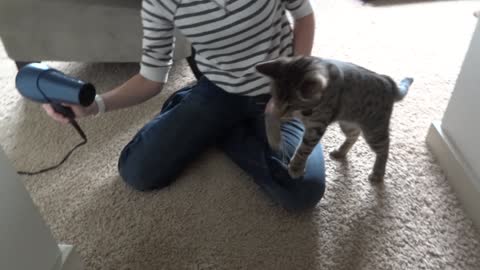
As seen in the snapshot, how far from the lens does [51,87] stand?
93 cm

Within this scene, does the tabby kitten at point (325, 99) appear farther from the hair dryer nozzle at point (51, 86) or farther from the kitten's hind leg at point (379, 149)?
the hair dryer nozzle at point (51, 86)

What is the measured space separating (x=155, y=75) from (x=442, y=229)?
79 cm

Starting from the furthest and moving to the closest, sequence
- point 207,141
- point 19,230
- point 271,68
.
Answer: point 207,141, point 271,68, point 19,230

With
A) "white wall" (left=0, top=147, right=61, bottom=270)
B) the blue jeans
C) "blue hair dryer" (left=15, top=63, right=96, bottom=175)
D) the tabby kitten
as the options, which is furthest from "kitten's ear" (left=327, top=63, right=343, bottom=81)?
"white wall" (left=0, top=147, right=61, bottom=270)

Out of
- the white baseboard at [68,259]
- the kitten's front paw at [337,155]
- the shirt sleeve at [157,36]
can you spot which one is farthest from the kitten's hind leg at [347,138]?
the white baseboard at [68,259]

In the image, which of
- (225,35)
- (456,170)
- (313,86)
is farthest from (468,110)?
(225,35)

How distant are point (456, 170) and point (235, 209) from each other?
1.91ft

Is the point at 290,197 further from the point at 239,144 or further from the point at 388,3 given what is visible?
the point at 388,3

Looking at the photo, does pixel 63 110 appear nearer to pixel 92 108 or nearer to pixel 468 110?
pixel 92 108

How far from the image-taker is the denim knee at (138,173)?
3.97ft

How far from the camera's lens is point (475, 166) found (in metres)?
1.15

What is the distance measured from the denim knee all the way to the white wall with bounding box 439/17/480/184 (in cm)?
77

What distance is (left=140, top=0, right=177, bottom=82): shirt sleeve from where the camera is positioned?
102 cm

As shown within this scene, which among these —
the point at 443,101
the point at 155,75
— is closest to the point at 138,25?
the point at 155,75
